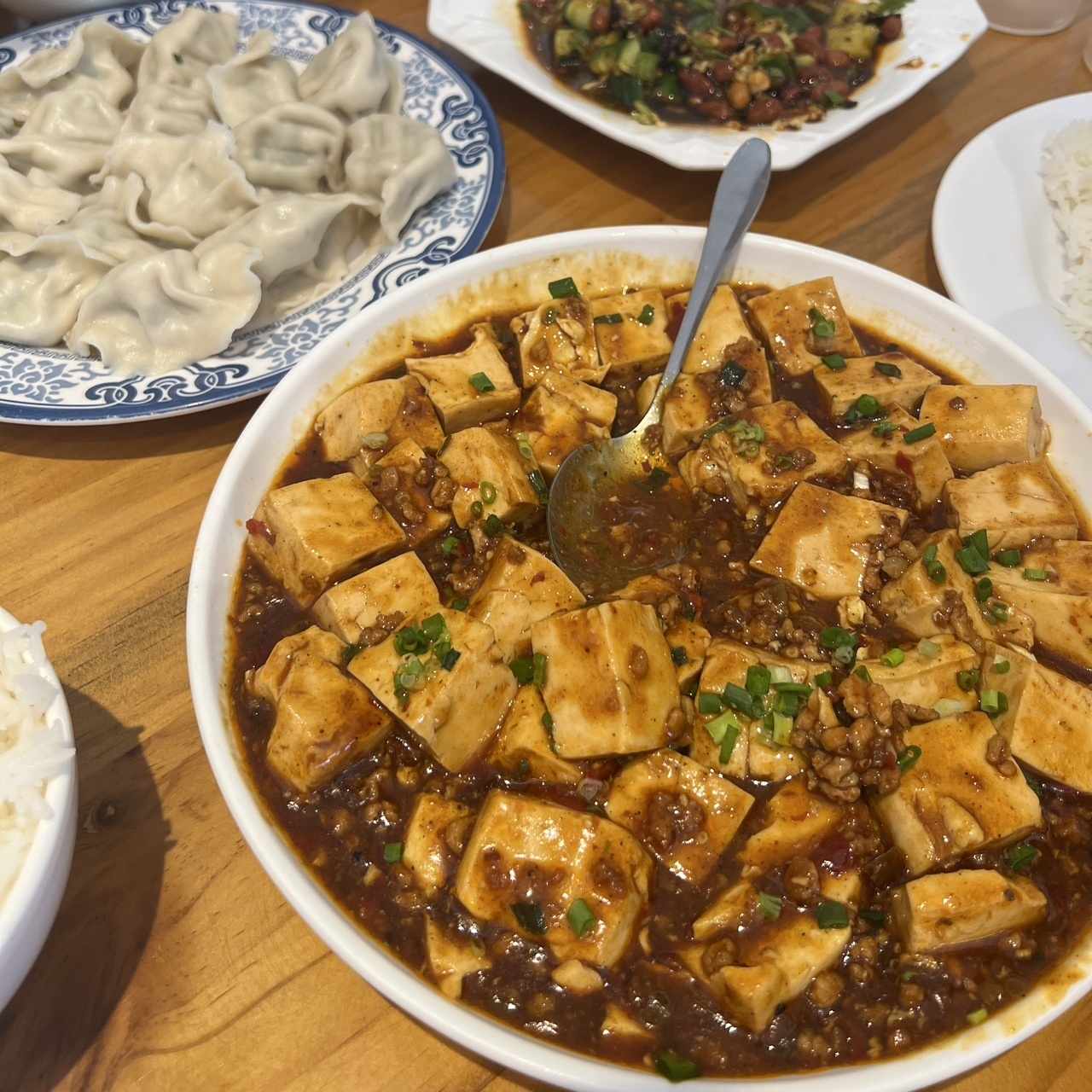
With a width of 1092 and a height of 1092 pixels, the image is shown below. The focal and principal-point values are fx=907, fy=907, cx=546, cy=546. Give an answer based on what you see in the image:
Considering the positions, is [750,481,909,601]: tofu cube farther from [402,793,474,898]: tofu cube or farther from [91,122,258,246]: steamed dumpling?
[91,122,258,246]: steamed dumpling

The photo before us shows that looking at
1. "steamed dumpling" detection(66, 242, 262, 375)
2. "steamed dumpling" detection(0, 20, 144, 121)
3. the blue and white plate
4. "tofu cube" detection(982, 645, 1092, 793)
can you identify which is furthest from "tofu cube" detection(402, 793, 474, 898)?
"steamed dumpling" detection(0, 20, 144, 121)

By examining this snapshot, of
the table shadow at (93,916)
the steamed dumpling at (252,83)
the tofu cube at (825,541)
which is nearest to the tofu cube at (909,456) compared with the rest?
the tofu cube at (825,541)

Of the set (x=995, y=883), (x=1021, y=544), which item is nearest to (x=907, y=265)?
(x=1021, y=544)

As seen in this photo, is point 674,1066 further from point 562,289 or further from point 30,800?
point 562,289

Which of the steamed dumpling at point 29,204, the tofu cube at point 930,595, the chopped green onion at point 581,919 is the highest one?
the steamed dumpling at point 29,204

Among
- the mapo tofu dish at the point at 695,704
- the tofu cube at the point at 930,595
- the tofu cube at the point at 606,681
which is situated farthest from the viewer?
the tofu cube at the point at 930,595

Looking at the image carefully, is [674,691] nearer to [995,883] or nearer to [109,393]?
[995,883]

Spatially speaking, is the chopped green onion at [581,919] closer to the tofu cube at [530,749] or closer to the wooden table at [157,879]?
the tofu cube at [530,749]
